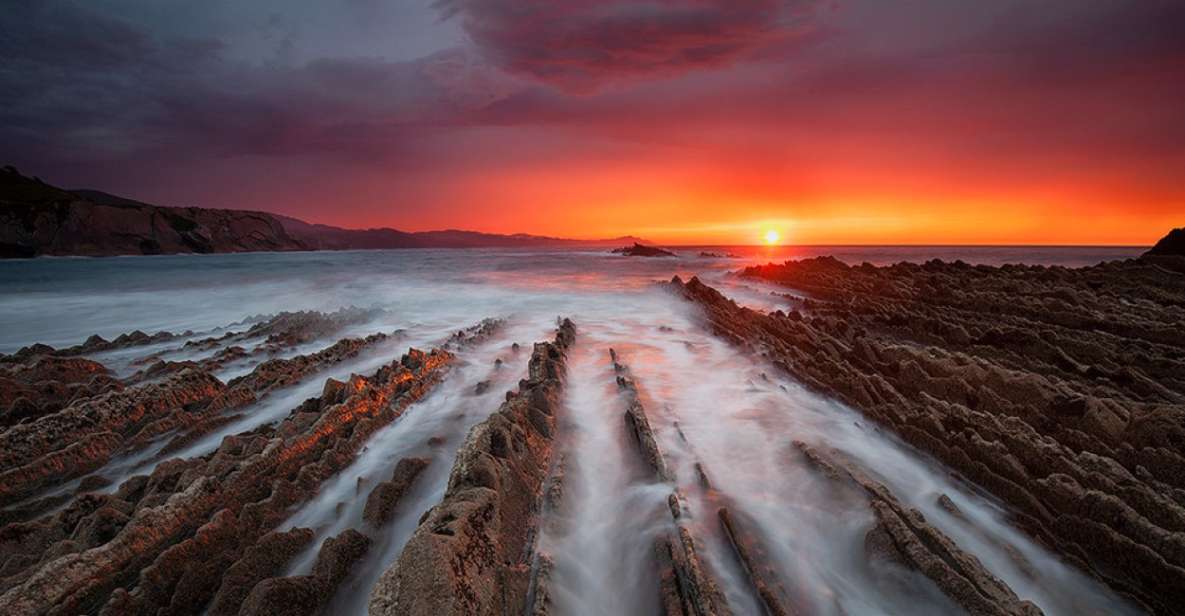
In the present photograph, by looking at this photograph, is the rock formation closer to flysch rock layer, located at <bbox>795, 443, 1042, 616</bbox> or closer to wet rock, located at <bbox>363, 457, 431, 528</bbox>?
wet rock, located at <bbox>363, 457, 431, 528</bbox>

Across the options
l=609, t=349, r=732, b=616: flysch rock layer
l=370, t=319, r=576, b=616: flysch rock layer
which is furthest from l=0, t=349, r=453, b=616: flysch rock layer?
l=609, t=349, r=732, b=616: flysch rock layer

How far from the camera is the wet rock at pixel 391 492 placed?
3.19 metres

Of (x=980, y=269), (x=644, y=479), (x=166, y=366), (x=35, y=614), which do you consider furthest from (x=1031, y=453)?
(x=980, y=269)

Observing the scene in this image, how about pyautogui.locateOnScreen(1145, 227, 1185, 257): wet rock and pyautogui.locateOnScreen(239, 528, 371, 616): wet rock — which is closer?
pyautogui.locateOnScreen(239, 528, 371, 616): wet rock

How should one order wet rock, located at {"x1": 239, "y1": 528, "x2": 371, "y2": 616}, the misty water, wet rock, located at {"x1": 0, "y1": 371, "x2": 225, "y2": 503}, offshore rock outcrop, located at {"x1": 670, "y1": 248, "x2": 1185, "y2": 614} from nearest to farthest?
1. wet rock, located at {"x1": 239, "y1": 528, "x2": 371, "y2": 616}
2. the misty water
3. offshore rock outcrop, located at {"x1": 670, "y1": 248, "x2": 1185, "y2": 614}
4. wet rock, located at {"x1": 0, "y1": 371, "x2": 225, "y2": 503}

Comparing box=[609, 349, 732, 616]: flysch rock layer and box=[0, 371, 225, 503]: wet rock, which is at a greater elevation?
box=[0, 371, 225, 503]: wet rock

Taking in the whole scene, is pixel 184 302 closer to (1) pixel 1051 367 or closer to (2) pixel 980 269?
(1) pixel 1051 367

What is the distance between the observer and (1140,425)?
3959 mm

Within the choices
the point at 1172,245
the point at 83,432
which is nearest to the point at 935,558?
the point at 83,432

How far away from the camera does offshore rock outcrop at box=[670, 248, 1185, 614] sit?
296 centimetres

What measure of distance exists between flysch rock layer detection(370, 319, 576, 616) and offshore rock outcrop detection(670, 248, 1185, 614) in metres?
3.52

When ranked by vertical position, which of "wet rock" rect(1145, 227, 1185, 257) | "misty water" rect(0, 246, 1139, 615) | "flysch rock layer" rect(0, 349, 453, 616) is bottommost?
"misty water" rect(0, 246, 1139, 615)

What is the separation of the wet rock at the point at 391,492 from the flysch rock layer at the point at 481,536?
0.70 meters

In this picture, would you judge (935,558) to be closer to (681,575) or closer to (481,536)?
(681,575)
